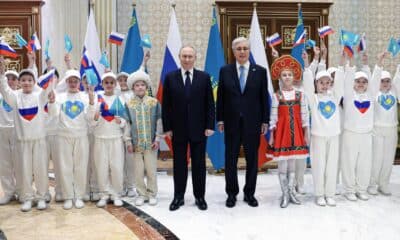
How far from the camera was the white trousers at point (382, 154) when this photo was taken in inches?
215

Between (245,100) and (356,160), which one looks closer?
(245,100)

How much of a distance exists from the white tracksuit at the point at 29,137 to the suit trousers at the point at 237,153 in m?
1.98

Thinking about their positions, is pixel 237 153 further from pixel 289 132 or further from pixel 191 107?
pixel 191 107

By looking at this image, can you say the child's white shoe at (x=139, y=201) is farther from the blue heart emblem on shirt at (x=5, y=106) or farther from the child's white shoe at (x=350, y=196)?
the child's white shoe at (x=350, y=196)

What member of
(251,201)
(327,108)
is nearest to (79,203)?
(251,201)

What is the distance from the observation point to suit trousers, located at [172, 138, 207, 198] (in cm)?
488

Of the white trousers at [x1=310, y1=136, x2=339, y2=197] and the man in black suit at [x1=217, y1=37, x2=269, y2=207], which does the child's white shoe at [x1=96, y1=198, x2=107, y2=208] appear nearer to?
the man in black suit at [x1=217, y1=37, x2=269, y2=207]

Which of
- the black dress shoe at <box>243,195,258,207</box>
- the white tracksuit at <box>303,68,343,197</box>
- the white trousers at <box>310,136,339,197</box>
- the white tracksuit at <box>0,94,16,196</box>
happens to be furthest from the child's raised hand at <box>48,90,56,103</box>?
the white trousers at <box>310,136,339,197</box>

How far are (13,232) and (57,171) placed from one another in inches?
42.7

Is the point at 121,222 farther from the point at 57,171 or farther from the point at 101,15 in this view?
the point at 101,15

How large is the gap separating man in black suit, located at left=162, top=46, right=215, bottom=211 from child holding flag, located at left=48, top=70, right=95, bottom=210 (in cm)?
85

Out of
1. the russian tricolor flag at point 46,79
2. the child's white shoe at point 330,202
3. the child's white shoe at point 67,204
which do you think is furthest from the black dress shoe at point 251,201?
the russian tricolor flag at point 46,79

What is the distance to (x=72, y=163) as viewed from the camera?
5.04m

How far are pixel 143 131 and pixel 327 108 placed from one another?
201 cm
